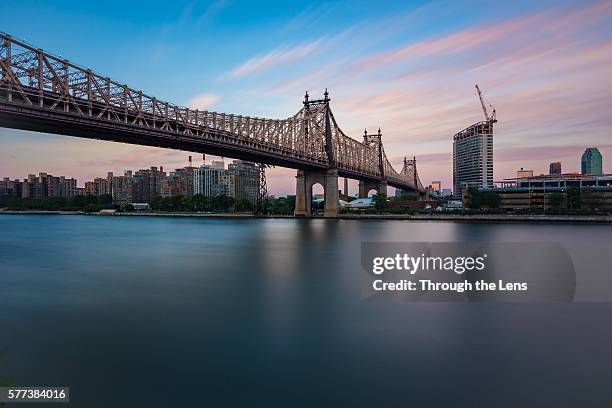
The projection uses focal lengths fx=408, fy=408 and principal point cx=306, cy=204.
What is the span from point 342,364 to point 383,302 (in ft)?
18.0

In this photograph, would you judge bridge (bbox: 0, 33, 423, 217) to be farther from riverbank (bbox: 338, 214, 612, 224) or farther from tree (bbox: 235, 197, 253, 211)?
tree (bbox: 235, 197, 253, 211)

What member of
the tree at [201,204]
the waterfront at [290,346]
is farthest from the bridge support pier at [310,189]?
the waterfront at [290,346]

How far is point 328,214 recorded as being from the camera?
7325 cm

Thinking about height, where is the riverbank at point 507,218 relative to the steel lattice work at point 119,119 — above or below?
below

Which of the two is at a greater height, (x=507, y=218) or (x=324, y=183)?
(x=324, y=183)

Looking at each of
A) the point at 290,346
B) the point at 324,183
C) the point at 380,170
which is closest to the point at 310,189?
the point at 324,183

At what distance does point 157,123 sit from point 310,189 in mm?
35601

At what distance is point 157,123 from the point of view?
42156mm

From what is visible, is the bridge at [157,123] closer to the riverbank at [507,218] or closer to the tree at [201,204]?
the riverbank at [507,218]

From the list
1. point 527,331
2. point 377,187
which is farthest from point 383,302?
point 377,187

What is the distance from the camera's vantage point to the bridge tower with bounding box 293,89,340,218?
6931 cm

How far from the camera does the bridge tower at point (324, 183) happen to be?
6931 cm

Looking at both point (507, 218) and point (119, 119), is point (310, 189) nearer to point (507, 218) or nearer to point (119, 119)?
point (507, 218)

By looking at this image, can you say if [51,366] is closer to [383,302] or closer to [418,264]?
[383,302]
